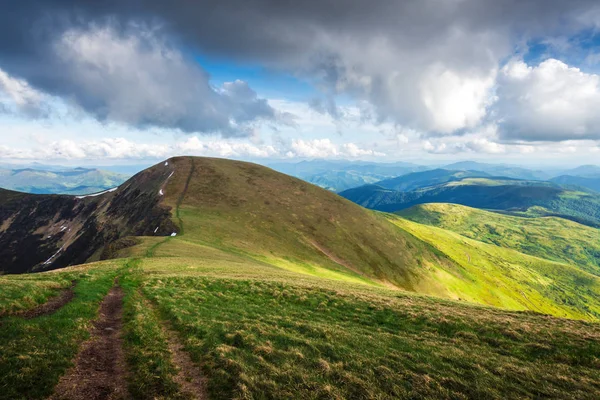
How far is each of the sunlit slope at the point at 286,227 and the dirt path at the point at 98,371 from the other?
126 feet

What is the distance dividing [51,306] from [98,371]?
11.3 m

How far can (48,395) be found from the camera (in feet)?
33.3

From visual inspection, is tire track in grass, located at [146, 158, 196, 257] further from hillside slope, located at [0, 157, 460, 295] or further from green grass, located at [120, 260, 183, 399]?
green grass, located at [120, 260, 183, 399]

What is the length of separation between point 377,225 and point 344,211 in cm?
1507

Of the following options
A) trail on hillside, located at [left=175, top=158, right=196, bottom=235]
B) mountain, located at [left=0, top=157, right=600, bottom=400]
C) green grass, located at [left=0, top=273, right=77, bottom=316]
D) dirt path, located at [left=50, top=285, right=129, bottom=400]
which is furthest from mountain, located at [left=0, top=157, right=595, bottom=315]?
dirt path, located at [left=50, top=285, right=129, bottom=400]

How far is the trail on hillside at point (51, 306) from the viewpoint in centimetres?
1755

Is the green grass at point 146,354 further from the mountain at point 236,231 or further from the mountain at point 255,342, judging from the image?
the mountain at point 236,231

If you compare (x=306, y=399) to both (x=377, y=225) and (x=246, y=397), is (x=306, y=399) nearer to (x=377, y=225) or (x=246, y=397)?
(x=246, y=397)

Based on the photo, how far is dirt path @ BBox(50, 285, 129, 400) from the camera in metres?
10.6

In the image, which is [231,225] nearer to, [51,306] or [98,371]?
[51,306]

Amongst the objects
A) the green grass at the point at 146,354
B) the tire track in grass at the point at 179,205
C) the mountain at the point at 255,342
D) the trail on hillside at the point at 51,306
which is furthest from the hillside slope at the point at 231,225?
the green grass at the point at 146,354

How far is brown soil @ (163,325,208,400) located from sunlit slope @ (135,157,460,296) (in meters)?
40.8

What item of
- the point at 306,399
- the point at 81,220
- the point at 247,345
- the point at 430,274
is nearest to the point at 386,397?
the point at 306,399

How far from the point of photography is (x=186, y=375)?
1236cm
